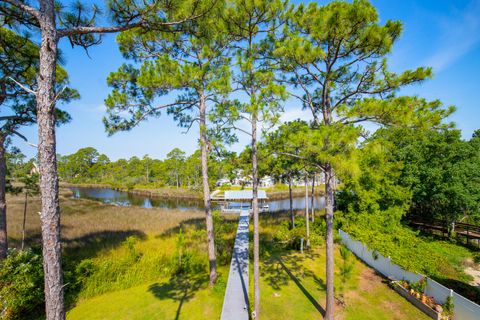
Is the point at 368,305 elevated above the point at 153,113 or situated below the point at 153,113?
below

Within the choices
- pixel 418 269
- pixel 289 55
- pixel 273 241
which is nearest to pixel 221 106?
pixel 289 55

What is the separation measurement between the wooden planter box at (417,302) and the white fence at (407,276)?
425 millimetres

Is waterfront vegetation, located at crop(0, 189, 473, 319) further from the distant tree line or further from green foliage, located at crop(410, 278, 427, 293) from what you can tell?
the distant tree line

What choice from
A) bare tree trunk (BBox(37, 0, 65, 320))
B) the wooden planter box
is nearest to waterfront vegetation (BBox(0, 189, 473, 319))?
the wooden planter box

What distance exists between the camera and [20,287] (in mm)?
5727

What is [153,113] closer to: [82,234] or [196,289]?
[196,289]

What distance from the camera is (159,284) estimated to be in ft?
27.6

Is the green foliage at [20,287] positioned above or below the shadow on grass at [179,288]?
above

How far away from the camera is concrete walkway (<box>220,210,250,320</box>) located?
247 inches

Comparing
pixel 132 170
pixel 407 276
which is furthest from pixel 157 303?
pixel 132 170

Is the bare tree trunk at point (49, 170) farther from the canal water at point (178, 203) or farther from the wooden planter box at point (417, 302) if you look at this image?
the canal water at point (178, 203)

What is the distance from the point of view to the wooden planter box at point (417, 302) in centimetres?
618

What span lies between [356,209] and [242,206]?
1276 centimetres

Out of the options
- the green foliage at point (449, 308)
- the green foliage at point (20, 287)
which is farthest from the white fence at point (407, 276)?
the green foliage at point (20, 287)
